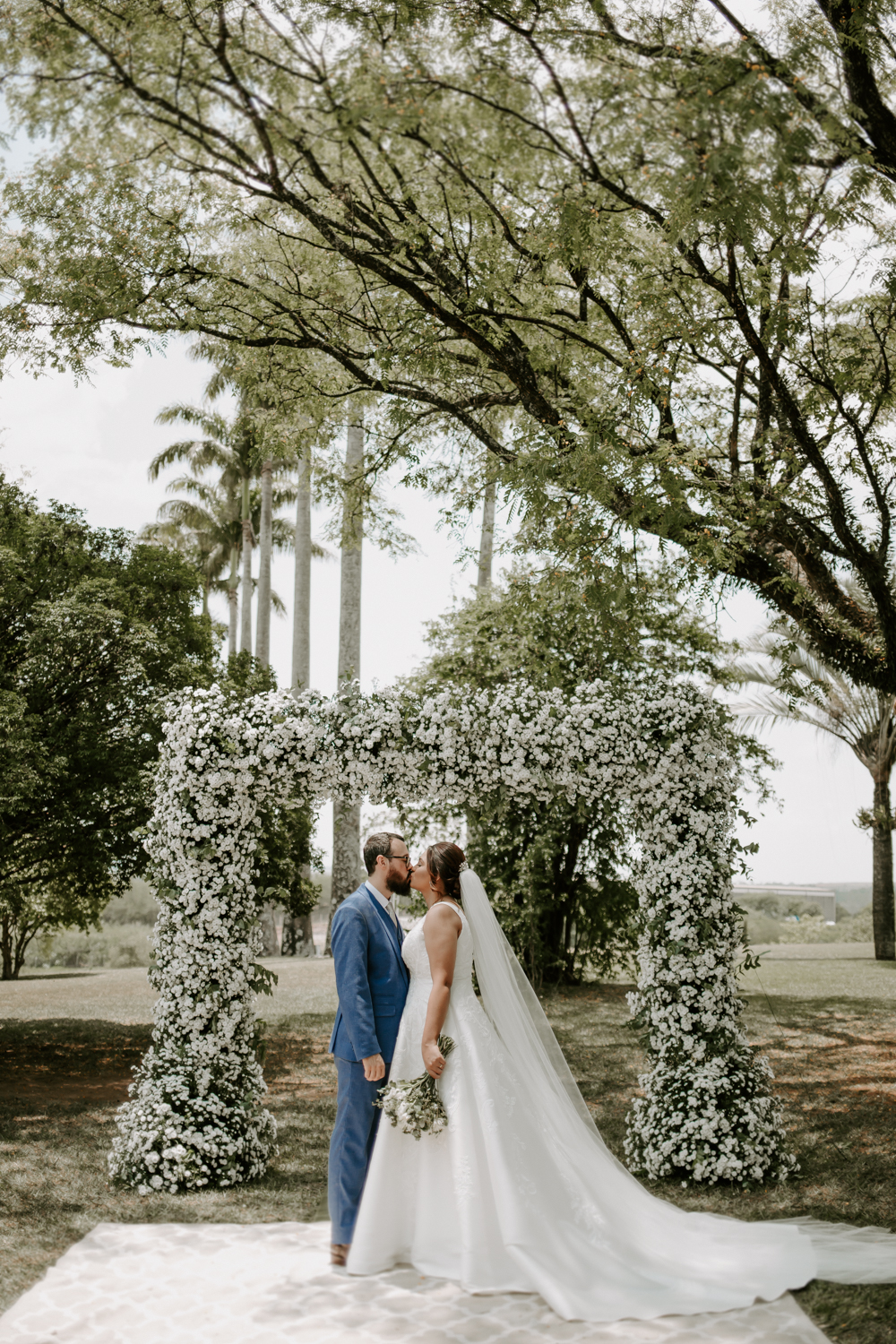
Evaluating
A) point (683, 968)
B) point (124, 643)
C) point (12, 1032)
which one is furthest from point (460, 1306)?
point (12, 1032)

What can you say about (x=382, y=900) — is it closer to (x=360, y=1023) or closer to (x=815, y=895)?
(x=360, y=1023)

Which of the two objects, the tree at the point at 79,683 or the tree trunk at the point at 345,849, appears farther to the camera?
the tree trunk at the point at 345,849

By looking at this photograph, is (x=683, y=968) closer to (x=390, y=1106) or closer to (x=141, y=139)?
(x=390, y=1106)

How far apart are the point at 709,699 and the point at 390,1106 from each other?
3.79 metres

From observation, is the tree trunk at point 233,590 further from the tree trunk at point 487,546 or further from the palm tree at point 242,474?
the tree trunk at point 487,546

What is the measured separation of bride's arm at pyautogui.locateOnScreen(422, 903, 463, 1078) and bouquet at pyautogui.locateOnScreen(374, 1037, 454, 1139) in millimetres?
80

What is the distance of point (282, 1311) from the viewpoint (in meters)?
4.91

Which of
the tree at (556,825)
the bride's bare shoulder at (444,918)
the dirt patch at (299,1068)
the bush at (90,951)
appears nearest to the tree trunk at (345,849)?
the tree at (556,825)

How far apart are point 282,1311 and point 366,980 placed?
1616 millimetres

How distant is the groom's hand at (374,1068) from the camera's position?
563 cm

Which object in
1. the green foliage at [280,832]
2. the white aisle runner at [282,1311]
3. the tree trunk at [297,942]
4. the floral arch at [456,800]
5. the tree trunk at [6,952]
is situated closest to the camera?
the white aisle runner at [282,1311]

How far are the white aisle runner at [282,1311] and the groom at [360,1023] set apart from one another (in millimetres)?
455

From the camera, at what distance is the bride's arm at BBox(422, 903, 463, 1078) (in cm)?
554

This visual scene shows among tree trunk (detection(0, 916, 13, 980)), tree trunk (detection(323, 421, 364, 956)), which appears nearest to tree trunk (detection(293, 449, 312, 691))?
tree trunk (detection(323, 421, 364, 956))
